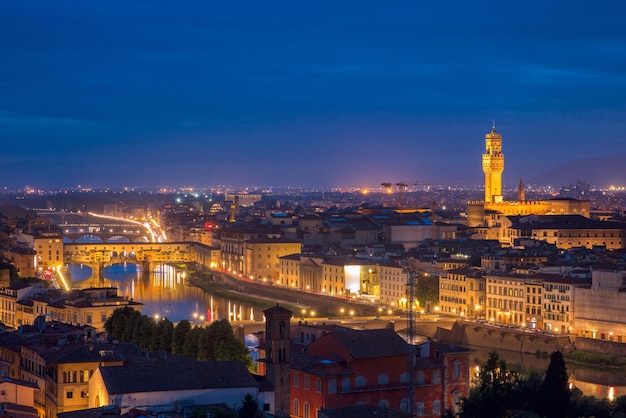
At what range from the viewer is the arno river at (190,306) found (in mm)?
24562

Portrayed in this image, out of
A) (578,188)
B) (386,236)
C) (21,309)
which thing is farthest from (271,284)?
(578,188)

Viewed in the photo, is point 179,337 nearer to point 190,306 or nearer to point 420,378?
point 420,378

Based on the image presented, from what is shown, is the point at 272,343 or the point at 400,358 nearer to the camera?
the point at 272,343

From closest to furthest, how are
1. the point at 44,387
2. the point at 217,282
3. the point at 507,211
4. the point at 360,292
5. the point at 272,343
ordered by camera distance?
the point at 272,343 < the point at 44,387 < the point at 360,292 < the point at 217,282 < the point at 507,211

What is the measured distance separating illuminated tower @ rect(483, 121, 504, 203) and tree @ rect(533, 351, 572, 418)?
42.5 m

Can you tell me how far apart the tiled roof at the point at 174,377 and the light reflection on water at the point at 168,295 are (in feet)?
51.4

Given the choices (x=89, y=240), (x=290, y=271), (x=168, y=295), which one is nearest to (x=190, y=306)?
(x=168, y=295)

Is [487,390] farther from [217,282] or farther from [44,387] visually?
[217,282]

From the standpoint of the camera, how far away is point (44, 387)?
1828cm

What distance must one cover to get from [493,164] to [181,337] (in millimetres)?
39246

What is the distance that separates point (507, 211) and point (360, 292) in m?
18.9

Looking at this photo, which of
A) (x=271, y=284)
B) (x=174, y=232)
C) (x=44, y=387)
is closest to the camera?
(x=44, y=387)

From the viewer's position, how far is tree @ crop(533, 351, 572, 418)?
661 inches

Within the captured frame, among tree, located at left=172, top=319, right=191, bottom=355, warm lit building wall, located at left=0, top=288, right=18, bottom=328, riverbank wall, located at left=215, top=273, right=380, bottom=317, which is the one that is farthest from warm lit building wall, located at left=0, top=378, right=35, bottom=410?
riverbank wall, located at left=215, top=273, right=380, bottom=317
